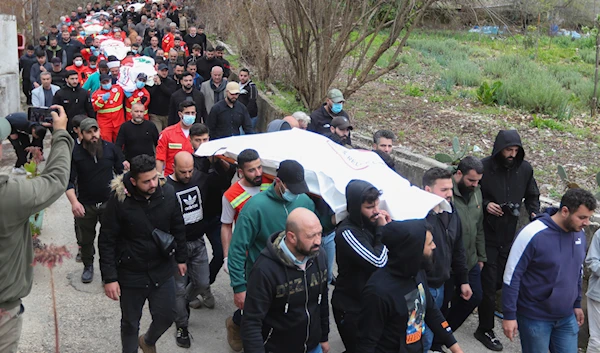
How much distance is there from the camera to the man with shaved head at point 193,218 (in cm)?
601

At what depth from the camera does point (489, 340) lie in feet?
21.4

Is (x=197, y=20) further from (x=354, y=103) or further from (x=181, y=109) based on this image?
(x=181, y=109)

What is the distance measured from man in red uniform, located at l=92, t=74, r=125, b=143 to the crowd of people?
10.6 feet

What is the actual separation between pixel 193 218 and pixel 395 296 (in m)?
2.63

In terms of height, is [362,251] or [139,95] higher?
[362,251]

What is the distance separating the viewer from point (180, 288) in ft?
19.1

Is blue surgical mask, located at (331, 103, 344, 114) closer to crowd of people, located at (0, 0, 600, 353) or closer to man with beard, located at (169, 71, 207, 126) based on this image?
crowd of people, located at (0, 0, 600, 353)

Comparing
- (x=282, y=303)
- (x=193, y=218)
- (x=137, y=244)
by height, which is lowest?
(x=193, y=218)

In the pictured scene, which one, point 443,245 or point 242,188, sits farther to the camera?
point 242,188

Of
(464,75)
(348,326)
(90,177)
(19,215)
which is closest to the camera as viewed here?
(19,215)

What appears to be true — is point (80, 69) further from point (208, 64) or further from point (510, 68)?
point (510, 68)

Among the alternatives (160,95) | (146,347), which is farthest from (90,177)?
(160,95)

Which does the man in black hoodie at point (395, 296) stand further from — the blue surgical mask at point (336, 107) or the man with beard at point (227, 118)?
the man with beard at point (227, 118)

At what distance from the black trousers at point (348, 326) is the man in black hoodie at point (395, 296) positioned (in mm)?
960
